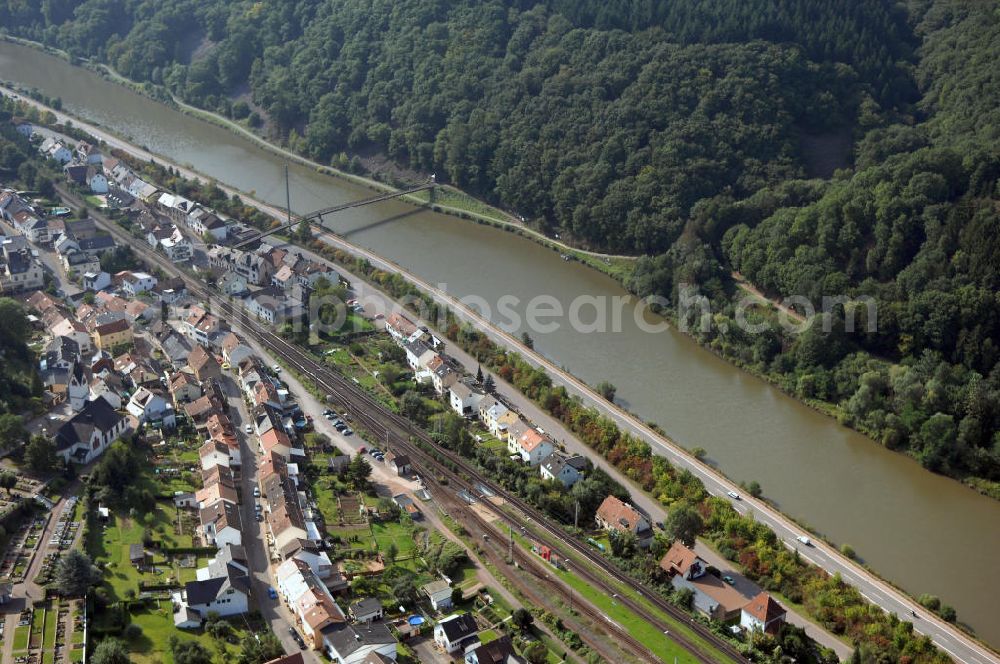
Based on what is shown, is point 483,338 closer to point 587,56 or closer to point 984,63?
point 587,56

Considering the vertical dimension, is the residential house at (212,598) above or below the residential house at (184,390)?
below

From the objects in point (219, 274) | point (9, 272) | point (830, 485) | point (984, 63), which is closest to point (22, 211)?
point (9, 272)

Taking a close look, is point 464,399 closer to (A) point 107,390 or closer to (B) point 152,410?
(B) point 152,410

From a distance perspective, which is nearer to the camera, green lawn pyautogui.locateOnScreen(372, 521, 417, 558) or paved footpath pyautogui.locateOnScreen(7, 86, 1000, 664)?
paved footpath pyautogui.locateOnScreen(7, 86, 1000, 664)

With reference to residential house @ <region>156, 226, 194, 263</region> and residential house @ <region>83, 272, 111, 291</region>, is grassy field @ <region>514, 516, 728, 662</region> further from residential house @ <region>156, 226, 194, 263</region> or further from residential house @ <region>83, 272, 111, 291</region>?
residential house @ <region>156, 226, 194, 263</region>

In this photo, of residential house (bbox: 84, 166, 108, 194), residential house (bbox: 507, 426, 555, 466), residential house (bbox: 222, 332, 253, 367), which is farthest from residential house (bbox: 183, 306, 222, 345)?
residential house (bbox: 84, 166, 108, 194)

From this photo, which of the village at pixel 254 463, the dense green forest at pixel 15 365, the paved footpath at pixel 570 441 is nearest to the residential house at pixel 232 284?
the village at pixel 254 463

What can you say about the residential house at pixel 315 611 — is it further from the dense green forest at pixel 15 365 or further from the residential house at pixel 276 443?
the dense green forest at pixel 15 365

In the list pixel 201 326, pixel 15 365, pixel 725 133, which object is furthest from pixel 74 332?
pixel 725 133
